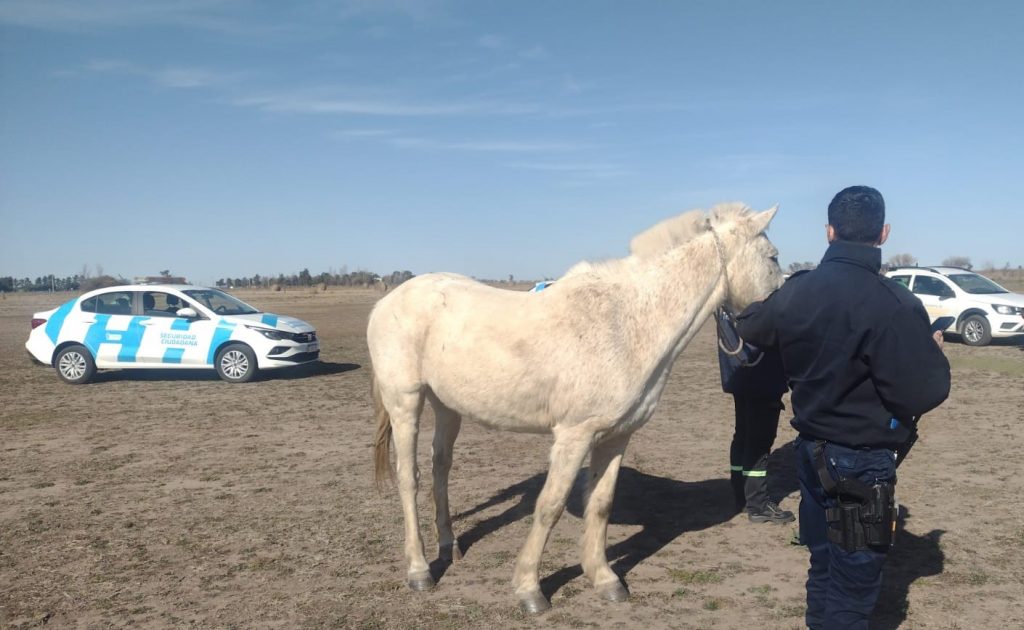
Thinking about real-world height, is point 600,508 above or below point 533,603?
above

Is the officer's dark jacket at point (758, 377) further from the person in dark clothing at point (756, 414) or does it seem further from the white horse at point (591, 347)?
the white horse at point (591, 347)

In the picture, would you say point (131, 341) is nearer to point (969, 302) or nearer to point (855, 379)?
point (855, 379)

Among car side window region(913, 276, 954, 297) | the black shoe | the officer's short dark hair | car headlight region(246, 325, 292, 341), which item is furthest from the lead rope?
car side window region(913, 276, 954, 297)

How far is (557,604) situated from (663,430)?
4736 mm

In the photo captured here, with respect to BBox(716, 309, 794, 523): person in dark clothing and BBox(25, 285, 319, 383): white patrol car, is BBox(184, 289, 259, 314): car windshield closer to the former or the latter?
BBox(25, 285, 319, 383): white patrol car

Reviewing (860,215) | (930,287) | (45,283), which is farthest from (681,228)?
(45,283)

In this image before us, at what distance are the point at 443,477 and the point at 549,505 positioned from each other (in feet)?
3.93

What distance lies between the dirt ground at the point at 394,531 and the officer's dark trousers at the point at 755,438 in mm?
275

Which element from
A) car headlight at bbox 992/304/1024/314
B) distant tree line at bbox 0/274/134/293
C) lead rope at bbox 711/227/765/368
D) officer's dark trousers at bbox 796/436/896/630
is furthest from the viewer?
distant tree line at bbox 0/274/134/293

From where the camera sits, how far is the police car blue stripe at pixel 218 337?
12617mm

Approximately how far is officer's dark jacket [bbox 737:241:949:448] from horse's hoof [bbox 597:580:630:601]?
67.1 inches

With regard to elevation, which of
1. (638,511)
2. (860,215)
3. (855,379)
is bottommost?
(638,511)

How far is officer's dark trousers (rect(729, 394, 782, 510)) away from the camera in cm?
515

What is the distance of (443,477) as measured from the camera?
4.91 meters
